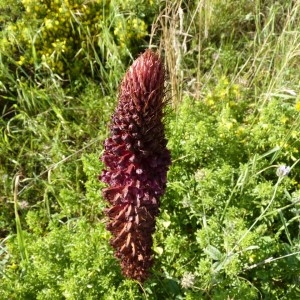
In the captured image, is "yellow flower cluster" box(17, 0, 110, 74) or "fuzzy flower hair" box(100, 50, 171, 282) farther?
"yellow flower cluster" box(17, 0, 110, 74)

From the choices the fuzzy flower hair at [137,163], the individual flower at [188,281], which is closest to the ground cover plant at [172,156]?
the individual flower at [188,281]

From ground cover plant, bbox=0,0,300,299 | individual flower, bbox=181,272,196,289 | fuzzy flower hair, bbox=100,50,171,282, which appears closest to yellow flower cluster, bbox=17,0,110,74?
ground cover plant, bbox=0,0,300,299

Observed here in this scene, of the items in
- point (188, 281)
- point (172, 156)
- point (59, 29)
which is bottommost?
point (188, 281)

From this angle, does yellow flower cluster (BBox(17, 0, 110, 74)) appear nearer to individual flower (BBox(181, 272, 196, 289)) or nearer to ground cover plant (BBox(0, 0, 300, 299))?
ground cover plant (BBox(0, 0, 300, 299))

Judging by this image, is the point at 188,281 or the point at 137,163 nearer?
the point at 137,163

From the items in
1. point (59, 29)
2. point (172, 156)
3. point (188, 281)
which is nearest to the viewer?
point (188, 281)

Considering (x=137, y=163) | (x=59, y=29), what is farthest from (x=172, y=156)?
(x=59, y=29)

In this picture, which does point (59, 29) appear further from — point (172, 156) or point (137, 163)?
point (137, 163)

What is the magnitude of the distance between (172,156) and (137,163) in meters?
0.93

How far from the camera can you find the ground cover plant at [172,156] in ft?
7.34

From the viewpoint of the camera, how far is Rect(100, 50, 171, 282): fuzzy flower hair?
1.53 meters

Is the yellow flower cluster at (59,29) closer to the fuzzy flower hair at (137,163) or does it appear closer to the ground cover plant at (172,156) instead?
the ground cover plant at (172,156)

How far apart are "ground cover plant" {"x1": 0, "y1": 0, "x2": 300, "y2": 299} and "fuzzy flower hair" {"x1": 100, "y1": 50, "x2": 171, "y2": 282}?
238 mm

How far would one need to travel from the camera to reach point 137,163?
5.66ft
